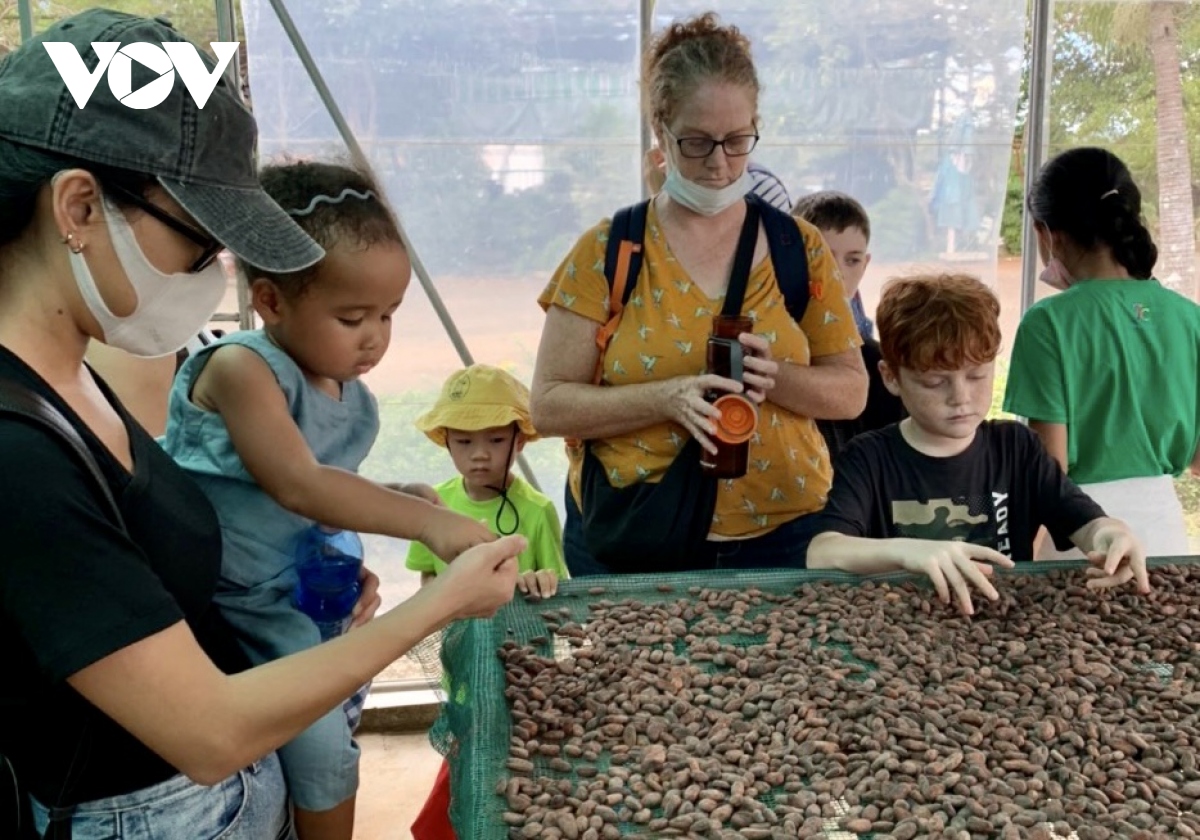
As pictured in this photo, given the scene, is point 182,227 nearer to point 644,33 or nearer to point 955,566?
point 955,566

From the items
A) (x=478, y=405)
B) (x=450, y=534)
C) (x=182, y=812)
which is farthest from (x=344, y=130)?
(x=182, y=812)

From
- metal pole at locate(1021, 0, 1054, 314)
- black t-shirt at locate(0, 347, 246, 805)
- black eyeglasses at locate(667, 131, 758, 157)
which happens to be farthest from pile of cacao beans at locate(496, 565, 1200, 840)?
metal pole at locate(1021, 0, 1054, 314)

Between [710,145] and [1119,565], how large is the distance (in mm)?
1062

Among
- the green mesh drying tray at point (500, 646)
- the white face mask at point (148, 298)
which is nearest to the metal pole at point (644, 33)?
the green mesh drying tray at point (500, 646)

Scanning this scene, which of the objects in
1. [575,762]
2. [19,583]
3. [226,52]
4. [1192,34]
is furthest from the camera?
[1192,34]

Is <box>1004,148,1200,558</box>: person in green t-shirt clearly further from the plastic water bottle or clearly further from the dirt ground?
the plastic water bottle

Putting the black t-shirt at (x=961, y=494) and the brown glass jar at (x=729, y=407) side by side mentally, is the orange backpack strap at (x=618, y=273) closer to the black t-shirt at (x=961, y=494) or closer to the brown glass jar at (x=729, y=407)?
the brown glass jar at (x=729, y=407)

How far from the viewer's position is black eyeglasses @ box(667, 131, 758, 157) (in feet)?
6.40

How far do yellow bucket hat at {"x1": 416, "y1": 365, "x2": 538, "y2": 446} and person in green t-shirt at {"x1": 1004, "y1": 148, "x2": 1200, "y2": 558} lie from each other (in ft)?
3.99

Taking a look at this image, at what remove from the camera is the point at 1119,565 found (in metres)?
1.79

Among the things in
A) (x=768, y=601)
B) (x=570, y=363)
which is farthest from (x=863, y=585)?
(x=570, y=363)

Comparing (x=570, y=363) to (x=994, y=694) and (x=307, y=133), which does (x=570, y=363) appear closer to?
(x=994, y=694)

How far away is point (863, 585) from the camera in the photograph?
177 cm

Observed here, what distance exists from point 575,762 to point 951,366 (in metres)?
1.07
